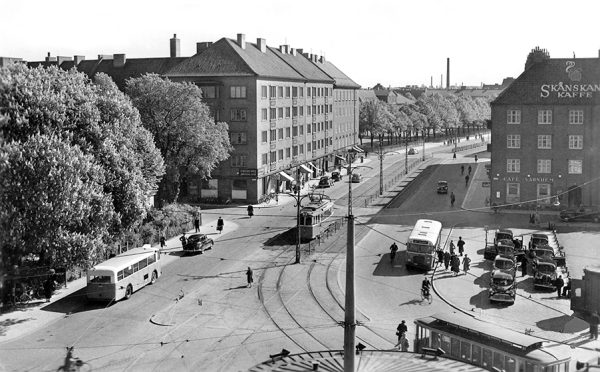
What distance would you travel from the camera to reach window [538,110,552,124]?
242 feet

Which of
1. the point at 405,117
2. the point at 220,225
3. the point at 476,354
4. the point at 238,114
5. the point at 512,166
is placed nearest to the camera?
the point at 476,354

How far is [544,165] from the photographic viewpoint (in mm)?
74688

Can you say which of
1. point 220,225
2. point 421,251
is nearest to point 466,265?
point 421,251

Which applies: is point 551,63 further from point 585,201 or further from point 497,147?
point 585,201

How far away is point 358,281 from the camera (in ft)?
153

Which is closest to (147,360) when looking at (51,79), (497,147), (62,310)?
→ (62,310)

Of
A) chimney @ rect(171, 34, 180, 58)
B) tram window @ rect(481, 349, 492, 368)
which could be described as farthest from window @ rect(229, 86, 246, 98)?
tram window @ rect(481, 349, 492, 368)

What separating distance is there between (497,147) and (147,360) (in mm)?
53588

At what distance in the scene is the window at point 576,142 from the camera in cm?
7300

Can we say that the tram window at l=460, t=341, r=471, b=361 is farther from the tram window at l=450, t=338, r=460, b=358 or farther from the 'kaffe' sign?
the 'kaffe' sign

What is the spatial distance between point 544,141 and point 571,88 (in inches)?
238

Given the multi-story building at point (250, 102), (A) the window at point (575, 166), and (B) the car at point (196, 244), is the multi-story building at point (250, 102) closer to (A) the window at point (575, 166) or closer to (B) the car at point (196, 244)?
(B) the car at point (196, 244)

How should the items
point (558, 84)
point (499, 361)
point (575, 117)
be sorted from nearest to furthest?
1. point (499, 361)
2. point (575, 117)
3. point (558, 84)

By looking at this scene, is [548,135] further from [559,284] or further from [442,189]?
[559,284]
